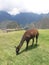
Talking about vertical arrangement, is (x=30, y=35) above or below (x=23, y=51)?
above

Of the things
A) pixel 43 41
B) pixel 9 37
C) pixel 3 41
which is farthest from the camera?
pixel 9 37

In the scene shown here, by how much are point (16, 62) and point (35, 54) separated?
9.19 ft

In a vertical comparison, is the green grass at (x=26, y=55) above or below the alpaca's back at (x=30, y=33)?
below

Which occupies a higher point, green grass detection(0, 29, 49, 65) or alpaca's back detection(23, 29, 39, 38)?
alpaca's back detection(23, 29, 39, 38)

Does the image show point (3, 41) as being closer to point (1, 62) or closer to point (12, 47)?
point (12, 47)

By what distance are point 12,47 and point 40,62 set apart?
707 centimetres

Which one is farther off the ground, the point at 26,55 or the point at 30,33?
the point at 30,33

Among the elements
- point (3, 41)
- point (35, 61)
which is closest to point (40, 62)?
point (35, 61)

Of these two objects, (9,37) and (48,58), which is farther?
(9,37)

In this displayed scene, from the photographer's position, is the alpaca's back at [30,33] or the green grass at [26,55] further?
the alpaca's back at [30,33]

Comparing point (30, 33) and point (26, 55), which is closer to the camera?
point (26, 55)

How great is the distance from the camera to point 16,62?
2366 cm

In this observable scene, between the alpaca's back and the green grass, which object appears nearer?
the green grass

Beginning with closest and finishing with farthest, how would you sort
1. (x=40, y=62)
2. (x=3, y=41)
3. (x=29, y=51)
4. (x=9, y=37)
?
1. (x=40, y=62)
2. (x=29, y=51)
3. (x=3, y=41)
4. (x=9, y=37)
